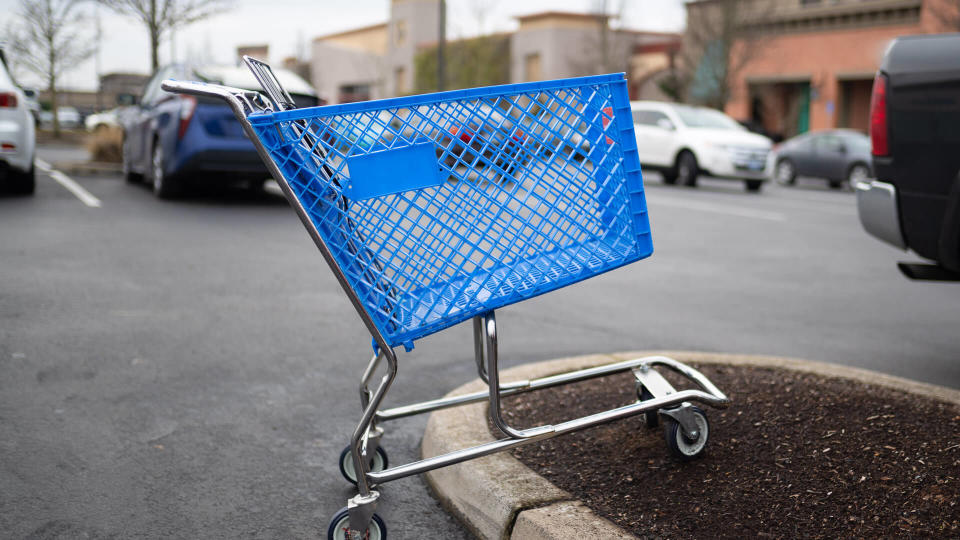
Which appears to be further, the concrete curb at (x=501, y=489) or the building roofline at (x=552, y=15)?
the building roofline at (x=552, y=15)

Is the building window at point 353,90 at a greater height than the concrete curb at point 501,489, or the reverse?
the building window at point 353,90

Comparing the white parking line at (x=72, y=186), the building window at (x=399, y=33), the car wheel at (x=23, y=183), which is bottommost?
the white parking line at (x=72, y=186)

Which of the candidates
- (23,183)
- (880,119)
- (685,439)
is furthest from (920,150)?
(23,183)

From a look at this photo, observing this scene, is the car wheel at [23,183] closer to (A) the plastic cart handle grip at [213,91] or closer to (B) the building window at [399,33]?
(A) the plastic cart handle grip at [213,91]

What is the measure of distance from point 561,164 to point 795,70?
38.1 m

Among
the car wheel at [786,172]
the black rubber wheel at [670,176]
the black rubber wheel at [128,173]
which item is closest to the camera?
the black rubber wheel at [128,173]

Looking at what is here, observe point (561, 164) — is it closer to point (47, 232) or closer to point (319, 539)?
point (319, 539)

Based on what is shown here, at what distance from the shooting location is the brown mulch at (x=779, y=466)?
2.49 meters

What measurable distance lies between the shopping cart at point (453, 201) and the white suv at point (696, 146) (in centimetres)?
1485

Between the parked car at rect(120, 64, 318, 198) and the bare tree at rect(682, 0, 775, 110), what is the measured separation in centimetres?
2887

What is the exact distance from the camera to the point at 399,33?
6138 cm

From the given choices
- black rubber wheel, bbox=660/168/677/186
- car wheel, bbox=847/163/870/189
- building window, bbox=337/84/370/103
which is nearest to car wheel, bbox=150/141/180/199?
black rubber wheel, bbox=660/168/677/186

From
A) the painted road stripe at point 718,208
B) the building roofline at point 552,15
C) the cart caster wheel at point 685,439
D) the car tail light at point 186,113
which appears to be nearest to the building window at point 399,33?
the building roofline at point 552,15

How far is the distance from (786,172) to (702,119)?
14.2ft
